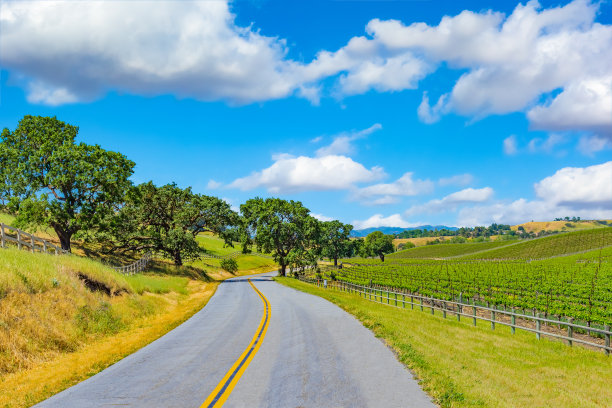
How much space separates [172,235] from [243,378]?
4226 cm

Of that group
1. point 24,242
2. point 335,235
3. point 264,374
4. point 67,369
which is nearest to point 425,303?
point 264,374

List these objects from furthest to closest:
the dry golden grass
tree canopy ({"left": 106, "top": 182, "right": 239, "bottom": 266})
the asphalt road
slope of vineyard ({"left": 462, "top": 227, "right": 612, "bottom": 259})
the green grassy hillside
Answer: slope of vineyard ({"left": 462, "top": 227, "right": 612, "bottom": 259}) → tree canopy ({"left": 106, "top": 182, "right": 239, "bottom": 266}) → the green grassy hillside → the dry golden grass → the asphalt road

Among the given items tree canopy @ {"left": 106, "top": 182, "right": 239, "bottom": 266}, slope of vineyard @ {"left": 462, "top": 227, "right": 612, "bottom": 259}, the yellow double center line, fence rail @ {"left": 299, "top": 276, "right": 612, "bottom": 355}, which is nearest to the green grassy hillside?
the yellow double center line

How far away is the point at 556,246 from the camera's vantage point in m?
125

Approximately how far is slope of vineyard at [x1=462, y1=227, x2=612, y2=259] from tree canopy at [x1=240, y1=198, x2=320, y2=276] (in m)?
83.8

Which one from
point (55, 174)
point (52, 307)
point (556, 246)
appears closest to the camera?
point (52, 307)

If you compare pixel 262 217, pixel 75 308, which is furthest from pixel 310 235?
pixel 75 308

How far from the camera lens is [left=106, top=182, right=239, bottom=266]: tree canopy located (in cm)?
4900

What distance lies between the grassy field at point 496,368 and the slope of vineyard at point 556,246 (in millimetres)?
117883

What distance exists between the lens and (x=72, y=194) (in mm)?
35219

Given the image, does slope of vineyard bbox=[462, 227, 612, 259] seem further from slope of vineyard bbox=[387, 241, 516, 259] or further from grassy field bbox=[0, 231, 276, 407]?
grassy field bbox=[0, 231, 276, 407]

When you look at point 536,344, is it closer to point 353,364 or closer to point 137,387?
point 353,364

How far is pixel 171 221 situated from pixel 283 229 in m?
17.8

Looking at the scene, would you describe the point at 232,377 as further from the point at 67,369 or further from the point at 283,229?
the point at 283,229
